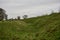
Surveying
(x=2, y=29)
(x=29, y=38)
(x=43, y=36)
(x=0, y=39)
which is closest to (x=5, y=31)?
(x=2, y=29)

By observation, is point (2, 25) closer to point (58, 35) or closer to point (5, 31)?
point (5, 31)

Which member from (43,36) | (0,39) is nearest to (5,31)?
(0,39)

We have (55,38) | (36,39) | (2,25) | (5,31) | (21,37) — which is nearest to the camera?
(55,38)

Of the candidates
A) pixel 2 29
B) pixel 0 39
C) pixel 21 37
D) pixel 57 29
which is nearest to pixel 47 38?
pixel 57 29

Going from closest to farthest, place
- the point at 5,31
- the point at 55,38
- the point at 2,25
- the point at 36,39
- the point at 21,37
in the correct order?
the point at 55,38 → the point at 36,39 → the point at 21,37 → the point at 5,31 → the point at 2,25

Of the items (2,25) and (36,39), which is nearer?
(36,39)

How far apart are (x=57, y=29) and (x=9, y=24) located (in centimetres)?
1149

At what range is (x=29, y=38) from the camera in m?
24.5

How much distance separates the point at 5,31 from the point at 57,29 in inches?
350

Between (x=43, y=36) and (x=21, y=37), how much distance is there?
3.53 meters

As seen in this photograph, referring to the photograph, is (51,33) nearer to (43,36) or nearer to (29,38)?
(43,36)

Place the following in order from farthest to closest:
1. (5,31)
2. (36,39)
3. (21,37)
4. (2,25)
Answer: (2,25)
(5,31)
(21,37)
(36,39)

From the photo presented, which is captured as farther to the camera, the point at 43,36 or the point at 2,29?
the point at 2,29

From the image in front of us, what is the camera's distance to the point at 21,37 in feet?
82.9
